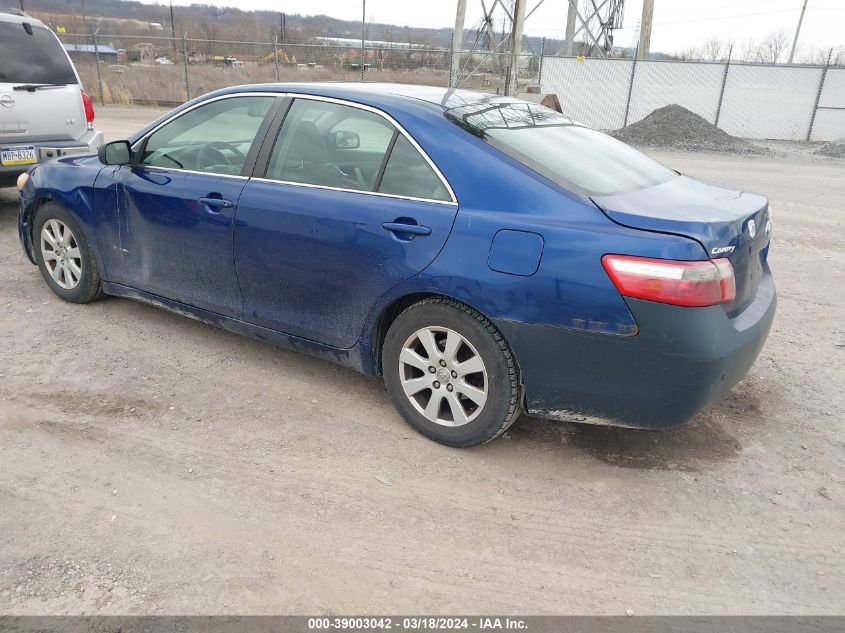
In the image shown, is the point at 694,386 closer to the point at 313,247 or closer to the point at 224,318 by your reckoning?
the point at 313,247

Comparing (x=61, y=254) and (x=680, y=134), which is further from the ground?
(x=61, y=254)

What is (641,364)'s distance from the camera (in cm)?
282

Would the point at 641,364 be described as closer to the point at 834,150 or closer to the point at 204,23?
the point at 834,150

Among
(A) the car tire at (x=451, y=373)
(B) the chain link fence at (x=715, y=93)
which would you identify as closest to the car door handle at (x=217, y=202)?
(A) the car tire at (x=451, y=373)

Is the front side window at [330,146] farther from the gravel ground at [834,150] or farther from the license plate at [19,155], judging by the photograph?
the gravel ground at [834,150]

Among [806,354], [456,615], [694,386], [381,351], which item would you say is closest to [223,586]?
[456,615]

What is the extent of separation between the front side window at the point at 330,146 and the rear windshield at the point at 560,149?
0.42 metres

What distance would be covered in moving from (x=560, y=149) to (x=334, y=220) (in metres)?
1.20

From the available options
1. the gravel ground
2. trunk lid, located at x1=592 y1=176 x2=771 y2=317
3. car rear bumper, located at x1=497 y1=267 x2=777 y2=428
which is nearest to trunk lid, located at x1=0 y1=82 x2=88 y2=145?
car rear bumper, located at x1=497 y1=267 x2=777 y2=428

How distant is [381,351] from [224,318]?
112 centimetres

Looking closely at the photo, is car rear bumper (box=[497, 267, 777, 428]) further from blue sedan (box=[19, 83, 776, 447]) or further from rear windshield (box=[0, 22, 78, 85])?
rear windshield (box=[0, 22, 78, 85])

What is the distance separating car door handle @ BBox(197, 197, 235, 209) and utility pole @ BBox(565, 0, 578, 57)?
25780 millimetres

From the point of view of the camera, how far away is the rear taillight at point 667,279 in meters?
2.70

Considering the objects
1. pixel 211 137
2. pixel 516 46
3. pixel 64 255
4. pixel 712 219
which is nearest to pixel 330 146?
pixel 211 137
